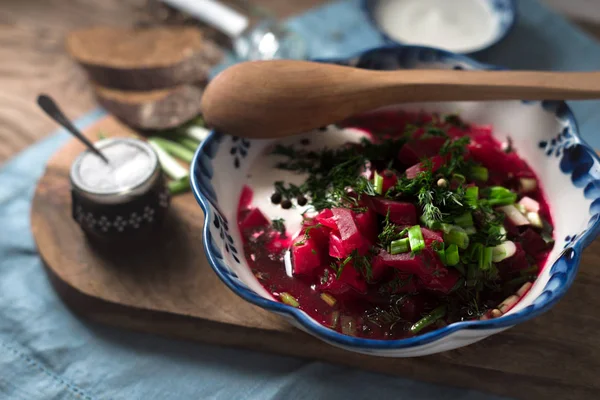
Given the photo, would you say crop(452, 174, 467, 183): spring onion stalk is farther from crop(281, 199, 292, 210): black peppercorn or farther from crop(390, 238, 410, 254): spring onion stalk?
crop(281, 199, 292, 210): black peppercorn

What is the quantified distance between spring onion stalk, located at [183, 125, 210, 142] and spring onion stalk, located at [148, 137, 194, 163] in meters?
0.06

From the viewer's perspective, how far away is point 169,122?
2.35 metres

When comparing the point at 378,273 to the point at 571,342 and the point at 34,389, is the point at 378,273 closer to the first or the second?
the point at 571,342

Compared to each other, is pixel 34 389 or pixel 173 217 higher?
pixel 173 217

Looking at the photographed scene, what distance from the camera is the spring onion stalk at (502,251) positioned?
1.66 m

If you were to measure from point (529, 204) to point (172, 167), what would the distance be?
1.25m

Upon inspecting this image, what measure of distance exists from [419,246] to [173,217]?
0.93 metres

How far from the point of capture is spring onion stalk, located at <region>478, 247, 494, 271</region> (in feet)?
5.38

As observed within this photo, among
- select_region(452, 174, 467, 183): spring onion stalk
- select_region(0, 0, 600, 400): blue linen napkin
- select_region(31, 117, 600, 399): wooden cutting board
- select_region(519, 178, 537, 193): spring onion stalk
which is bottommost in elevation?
select_region(0, 0, 600, 400): blue linen napkin

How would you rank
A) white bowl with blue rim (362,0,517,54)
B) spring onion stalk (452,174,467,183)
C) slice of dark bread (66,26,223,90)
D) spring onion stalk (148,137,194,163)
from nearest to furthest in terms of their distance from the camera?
spring onion stalk (452,174,467,183), spring onion stalk (148,137,194,163), slice of dark bread (66,26,223,90), white bowl with blue rim (362,0,517,54)

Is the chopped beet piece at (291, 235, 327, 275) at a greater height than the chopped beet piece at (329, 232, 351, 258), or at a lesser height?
lesser

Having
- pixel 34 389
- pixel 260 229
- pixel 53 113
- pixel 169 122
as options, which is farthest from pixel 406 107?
pixel 34 389

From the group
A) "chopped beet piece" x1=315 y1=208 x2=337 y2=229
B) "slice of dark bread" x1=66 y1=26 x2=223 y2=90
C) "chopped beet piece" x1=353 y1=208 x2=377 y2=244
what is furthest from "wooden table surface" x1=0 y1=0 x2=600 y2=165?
Result: "chopped beet piece" x1=353 y1=208 x2=377 y2=244

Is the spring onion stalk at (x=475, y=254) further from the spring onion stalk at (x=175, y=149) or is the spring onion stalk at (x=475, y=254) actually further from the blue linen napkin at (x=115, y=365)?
the spring onion stalk at (x=175, y=149)
